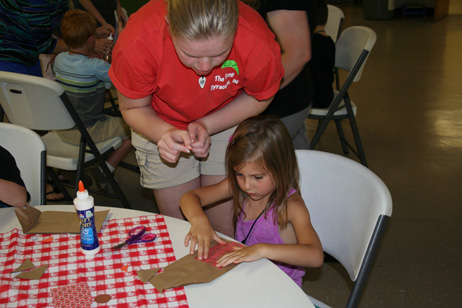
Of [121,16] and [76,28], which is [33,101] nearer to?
[76,28]

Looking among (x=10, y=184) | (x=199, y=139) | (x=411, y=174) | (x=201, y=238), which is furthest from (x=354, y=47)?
(x=10, y=184)

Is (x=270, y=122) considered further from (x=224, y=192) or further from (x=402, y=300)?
(x=402, y=300)

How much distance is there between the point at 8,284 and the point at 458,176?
2986mm

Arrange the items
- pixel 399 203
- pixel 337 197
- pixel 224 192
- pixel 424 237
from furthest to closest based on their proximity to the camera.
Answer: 1. pixel 399 203
2. pixel 424 237
3. pixel 224 192
4. pixel 337 197

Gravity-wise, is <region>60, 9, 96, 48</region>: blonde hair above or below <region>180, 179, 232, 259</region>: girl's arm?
above

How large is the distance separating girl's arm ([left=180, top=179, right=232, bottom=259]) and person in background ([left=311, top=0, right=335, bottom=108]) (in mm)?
1652

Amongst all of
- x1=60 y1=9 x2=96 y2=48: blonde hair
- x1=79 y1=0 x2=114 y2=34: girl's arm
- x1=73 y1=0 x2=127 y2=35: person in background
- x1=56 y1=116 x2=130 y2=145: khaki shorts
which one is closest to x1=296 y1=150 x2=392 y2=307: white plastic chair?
x1=56 y1=116 x2=130 y2=145: khaki shorts

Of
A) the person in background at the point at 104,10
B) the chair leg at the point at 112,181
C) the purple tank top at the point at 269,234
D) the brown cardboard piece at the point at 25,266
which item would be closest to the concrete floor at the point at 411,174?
the chair leg at the point at 112,181

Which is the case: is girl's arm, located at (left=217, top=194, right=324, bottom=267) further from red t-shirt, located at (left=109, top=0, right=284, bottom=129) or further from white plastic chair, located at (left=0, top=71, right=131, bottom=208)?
white plastic chair, located at (left=0, top=71, right=131, bottom=208)

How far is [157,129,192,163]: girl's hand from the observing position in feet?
5.17

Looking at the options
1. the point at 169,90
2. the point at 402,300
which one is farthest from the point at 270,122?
the point at 402,300

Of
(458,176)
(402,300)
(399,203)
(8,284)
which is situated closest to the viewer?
(8,284)

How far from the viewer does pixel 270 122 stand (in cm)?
168

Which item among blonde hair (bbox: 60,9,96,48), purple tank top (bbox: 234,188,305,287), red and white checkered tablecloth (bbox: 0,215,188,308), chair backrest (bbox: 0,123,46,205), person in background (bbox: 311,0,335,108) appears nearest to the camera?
red and white checkered tablecloth (bbox: 0,215,188,308)
